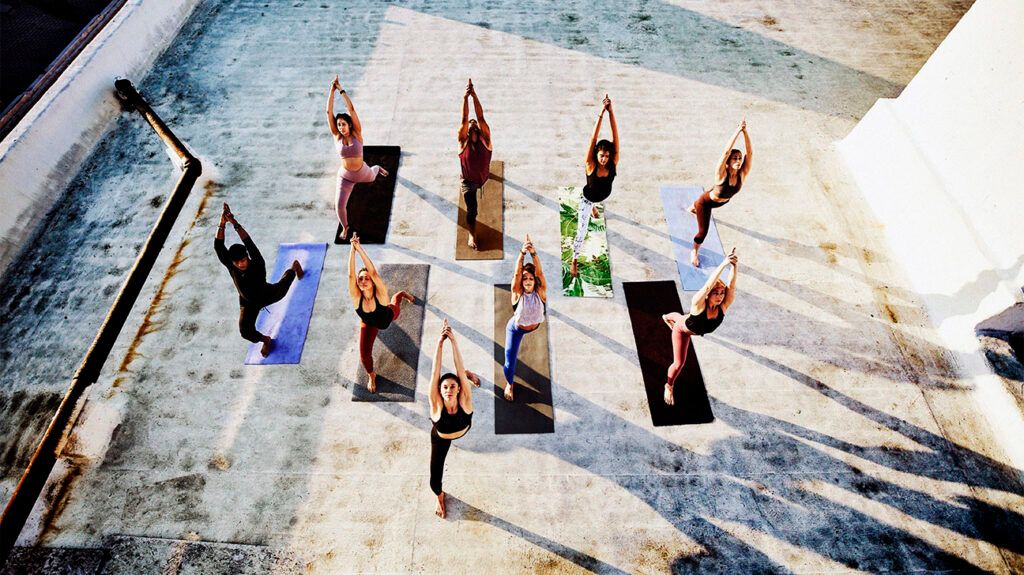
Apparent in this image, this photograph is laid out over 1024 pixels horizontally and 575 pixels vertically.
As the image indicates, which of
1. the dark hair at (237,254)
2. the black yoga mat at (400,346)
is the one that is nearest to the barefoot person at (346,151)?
the black yoga mat at (400,346)

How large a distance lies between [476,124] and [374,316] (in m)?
2.21

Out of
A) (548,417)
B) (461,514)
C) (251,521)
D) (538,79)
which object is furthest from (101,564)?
(538,79)

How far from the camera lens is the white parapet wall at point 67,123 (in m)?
5.66

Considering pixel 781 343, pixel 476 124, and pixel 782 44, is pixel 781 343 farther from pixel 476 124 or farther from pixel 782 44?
pixel 782 44

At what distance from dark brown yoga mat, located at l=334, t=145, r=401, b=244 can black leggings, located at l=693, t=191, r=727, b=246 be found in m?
3.78

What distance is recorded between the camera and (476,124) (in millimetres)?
4738

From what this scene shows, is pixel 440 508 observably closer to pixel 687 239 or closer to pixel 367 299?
pixel 367 299

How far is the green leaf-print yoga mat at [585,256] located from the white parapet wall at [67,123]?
6746 mm

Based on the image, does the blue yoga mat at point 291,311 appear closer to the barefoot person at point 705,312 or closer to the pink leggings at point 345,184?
the pink leggings at point 345,184

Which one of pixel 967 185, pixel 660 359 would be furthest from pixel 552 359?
pixel 967 185

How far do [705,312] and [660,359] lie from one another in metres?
1.07

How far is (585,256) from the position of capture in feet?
18.5

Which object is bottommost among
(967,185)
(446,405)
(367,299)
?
(367,299)

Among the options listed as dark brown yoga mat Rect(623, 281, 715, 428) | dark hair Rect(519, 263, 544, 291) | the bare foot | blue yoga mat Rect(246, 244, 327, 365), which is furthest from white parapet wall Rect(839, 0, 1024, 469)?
blue yoga mat Rect(246, 244, 327, 365)
